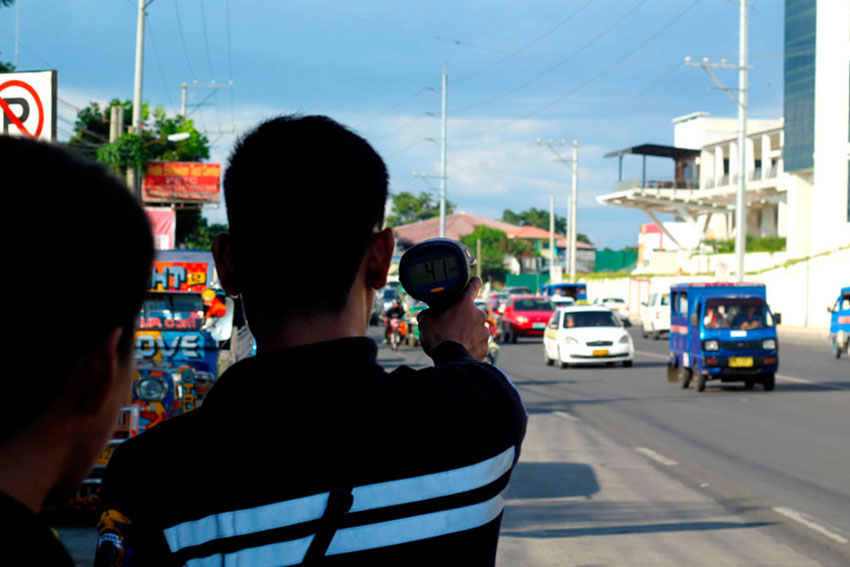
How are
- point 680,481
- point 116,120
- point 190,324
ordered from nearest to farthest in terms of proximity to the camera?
1. point 680,481
2. point 190,324
3. point 116,120

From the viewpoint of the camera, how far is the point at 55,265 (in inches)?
49.1

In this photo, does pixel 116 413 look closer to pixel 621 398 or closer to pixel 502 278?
pixel 621 398

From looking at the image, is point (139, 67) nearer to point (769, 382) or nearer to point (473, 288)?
point (769, 382)

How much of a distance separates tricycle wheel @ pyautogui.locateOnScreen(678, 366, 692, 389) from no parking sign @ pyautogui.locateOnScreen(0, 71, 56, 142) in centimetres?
1595

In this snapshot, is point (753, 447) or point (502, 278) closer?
point (753, 447)

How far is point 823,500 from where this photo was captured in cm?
975

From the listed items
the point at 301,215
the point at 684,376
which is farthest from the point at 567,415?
the point at 301,215

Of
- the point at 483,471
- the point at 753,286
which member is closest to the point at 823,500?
the point at 483,471

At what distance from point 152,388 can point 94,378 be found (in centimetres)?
825

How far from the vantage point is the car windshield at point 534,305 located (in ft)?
142

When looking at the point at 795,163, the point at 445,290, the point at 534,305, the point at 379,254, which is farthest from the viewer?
the point at 795,163

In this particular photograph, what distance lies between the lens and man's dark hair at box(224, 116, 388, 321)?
1967mm

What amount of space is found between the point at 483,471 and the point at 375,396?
0.82 ft

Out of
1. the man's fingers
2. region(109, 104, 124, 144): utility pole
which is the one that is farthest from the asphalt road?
region(109, 104, 124, 144): utility pole
